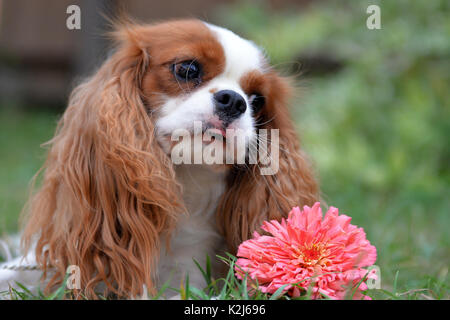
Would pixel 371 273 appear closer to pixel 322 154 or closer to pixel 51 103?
pixel 322 154

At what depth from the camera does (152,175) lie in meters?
1.95

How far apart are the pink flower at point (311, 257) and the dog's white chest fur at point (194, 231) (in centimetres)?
32

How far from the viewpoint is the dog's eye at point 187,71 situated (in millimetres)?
2018

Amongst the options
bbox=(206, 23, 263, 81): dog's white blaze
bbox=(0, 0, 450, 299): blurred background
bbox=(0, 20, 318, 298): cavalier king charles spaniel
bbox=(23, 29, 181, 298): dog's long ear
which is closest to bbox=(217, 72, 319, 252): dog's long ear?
bbox=(0, 20, 318, 298): cavalier king charles spaniel

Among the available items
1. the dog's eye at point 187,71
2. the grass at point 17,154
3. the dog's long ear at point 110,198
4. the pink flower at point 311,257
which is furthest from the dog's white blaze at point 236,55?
the grass at point 17,154

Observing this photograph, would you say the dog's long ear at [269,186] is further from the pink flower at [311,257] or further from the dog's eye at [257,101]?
the pink flower at [311,257]

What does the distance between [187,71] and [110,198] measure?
532 mm

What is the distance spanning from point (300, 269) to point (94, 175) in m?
0.80

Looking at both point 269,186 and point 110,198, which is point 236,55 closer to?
point 269,186

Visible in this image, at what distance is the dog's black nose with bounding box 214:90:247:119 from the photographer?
1.96 meters

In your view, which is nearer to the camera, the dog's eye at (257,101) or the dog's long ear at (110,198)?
the dog's long ear at (110,198)

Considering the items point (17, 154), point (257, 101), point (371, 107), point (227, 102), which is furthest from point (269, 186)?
point (17, 154)

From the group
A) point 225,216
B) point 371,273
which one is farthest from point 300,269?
point 225,216
